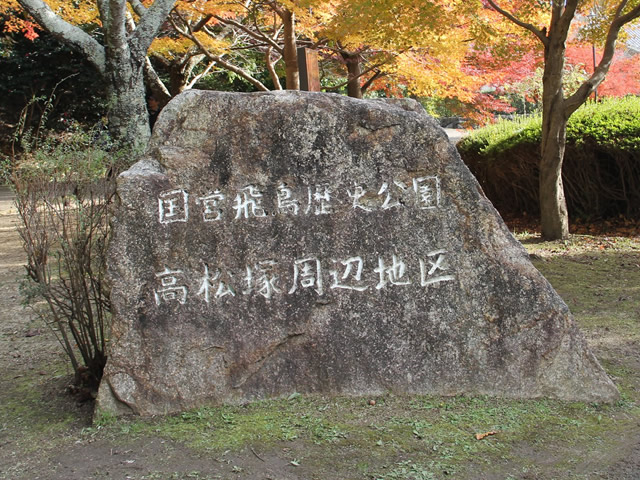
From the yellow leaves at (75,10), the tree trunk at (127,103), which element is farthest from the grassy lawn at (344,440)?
the yellow leaves at (75,10)

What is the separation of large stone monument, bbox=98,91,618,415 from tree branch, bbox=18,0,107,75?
4089 millimetres

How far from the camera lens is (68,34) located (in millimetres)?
7258

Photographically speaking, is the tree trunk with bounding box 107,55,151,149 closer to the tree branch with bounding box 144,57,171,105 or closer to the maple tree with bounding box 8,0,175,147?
the maple tree with bounding box 8,0,175,147

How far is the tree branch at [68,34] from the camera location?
7.17m

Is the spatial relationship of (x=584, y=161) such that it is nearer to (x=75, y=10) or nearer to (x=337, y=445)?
(x=337, y=445)

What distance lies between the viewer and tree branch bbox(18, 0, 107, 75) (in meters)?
7.17

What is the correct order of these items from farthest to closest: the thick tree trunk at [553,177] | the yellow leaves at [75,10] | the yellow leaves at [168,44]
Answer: the yellow leaves at [168,44] → the yellow leaves at [75,10] → the thick tree trunk at [553,177]

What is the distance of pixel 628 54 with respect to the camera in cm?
2466

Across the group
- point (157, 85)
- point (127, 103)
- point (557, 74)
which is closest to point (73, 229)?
point (127, 103)

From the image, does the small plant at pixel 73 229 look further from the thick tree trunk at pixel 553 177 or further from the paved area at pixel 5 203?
the paved area at pixel 5 203

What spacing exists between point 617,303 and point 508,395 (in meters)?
2.55

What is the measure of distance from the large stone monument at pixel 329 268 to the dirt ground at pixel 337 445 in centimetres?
16

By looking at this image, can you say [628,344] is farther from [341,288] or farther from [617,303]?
[341,288]

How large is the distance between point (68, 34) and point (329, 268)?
17.6 feet
